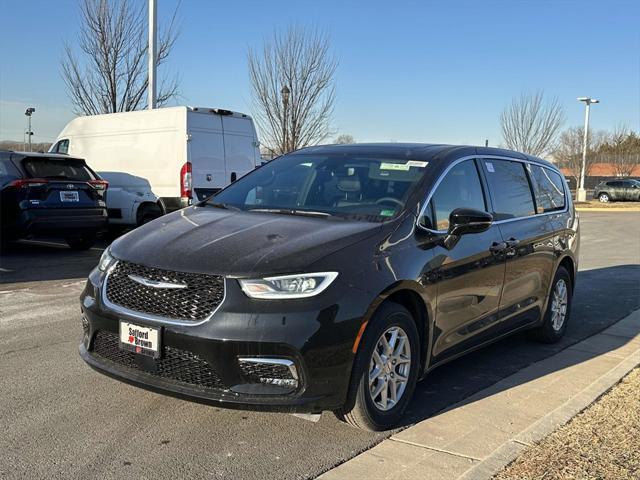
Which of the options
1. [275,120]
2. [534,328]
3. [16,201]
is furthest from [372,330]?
[275,120]

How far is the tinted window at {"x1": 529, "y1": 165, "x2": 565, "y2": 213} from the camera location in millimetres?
5914

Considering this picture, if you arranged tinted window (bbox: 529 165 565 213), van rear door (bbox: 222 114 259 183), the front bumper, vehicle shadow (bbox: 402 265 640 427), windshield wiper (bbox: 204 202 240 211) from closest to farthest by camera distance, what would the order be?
the front bumper → vehicle shadow (bbox: 402 265 640 427) → windshield wiper (bbox: 204 202 240 211) → tinted window (bbox: 529 165 565 213) → van rear door (bbox: 222 114 259 183)

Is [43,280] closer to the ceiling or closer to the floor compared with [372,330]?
closer to the floor

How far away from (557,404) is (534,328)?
5.27ft

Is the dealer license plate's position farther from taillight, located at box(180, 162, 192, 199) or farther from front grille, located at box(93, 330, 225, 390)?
taillight, located at box(180, 162, 192, 199)

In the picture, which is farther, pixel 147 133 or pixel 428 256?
pixel 147 133

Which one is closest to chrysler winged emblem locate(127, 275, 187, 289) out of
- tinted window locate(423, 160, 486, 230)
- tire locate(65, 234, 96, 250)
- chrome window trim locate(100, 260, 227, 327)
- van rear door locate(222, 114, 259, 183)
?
chrome window trim locate(100, 260, 227, 327)

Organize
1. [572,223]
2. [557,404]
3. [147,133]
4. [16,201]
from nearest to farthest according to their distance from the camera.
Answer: [557,404]
[572,223]
[16,201]
[147,133]

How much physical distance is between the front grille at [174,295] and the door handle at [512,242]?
258 centimetres

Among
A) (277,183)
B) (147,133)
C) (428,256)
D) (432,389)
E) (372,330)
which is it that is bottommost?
(432,389)

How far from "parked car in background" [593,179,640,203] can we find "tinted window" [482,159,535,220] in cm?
4318

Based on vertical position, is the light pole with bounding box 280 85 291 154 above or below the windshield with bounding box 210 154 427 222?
above

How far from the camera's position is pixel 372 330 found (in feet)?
11.6

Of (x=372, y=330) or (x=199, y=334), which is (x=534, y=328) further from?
(x=199, y=334)
